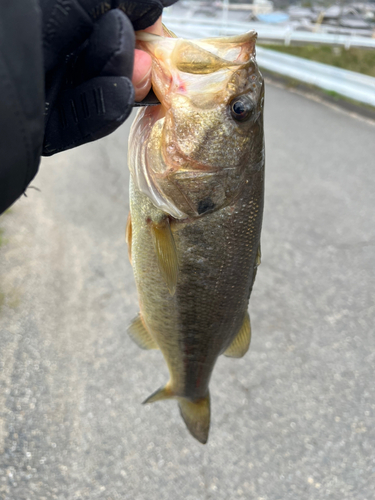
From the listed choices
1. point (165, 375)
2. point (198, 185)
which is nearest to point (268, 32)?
point (165, 375)

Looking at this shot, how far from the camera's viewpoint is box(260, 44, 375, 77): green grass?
351 inches

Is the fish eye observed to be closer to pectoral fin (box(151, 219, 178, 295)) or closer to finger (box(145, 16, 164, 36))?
finger (box(145, 16, 164, 36))

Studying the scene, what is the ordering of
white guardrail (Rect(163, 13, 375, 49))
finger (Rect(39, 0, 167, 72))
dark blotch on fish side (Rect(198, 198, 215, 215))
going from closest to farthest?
finger (Rect(39, 0, 167, 72)) < dark blotch on fish side (Rect(198, 198, 215, 215)) < white guardrail (Rect(163, 13, 375, 49))

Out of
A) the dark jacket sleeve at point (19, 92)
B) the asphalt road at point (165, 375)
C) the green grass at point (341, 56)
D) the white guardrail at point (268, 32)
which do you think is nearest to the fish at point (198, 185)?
the dark jacket sleeve at point (19, 92)

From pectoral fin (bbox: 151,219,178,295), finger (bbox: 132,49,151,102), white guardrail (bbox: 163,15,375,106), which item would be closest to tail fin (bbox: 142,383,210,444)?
pectoral fin (bbox: 151,219,178,295)

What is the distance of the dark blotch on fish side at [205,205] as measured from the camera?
1.38m

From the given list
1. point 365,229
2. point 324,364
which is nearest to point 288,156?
point 365,229

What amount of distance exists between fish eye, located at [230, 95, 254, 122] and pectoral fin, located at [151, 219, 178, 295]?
45 centimetres

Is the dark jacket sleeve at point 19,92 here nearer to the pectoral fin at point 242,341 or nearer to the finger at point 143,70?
the finger at point 143,70

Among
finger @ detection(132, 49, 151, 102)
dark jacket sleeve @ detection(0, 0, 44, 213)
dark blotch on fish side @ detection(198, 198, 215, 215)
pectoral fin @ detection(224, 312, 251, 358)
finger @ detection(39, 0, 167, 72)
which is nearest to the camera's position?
dark jacket sleeve @ detection(0, 0, 44, 213)

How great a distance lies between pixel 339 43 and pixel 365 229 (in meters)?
7.78

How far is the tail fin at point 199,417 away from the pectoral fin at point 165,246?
0.92 metres

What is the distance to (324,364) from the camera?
118 inches

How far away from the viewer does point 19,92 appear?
85cm
